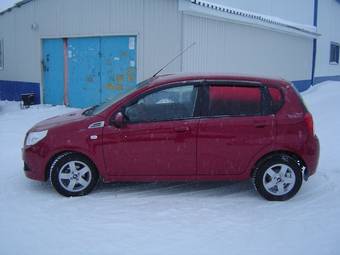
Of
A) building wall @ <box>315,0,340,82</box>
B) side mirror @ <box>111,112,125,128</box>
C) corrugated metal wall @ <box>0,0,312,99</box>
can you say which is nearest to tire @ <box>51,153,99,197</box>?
side mirror @ <box>111,112,125,128</box>

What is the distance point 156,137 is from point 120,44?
726cm

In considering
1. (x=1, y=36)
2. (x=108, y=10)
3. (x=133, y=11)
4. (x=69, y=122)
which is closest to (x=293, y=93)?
(x=69, y=122)

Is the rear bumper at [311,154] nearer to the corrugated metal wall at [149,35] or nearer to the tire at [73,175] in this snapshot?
the tire at [73,175]

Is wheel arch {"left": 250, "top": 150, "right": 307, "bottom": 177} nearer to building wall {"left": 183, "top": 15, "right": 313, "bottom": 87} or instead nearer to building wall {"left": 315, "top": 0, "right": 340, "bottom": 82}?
building wall {"left": 183, "top": 15, "right": 313, "bottom": 87}

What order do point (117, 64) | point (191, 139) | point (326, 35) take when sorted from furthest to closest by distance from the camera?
point (326, 35)
point (117, 64)
point (191, 139)

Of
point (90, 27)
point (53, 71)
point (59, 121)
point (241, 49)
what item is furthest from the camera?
point (53, 71)

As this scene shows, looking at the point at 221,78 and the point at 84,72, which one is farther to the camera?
the point at 84,72

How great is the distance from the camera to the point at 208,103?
5672mm

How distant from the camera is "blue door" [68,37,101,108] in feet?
42.9

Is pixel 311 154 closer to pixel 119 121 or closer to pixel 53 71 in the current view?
pixel 119 121

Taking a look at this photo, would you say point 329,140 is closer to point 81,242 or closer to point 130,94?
point 130,94

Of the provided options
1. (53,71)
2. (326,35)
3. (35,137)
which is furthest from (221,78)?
(326,35)

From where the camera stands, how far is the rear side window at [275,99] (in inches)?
223

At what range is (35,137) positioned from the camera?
581 centimetres
